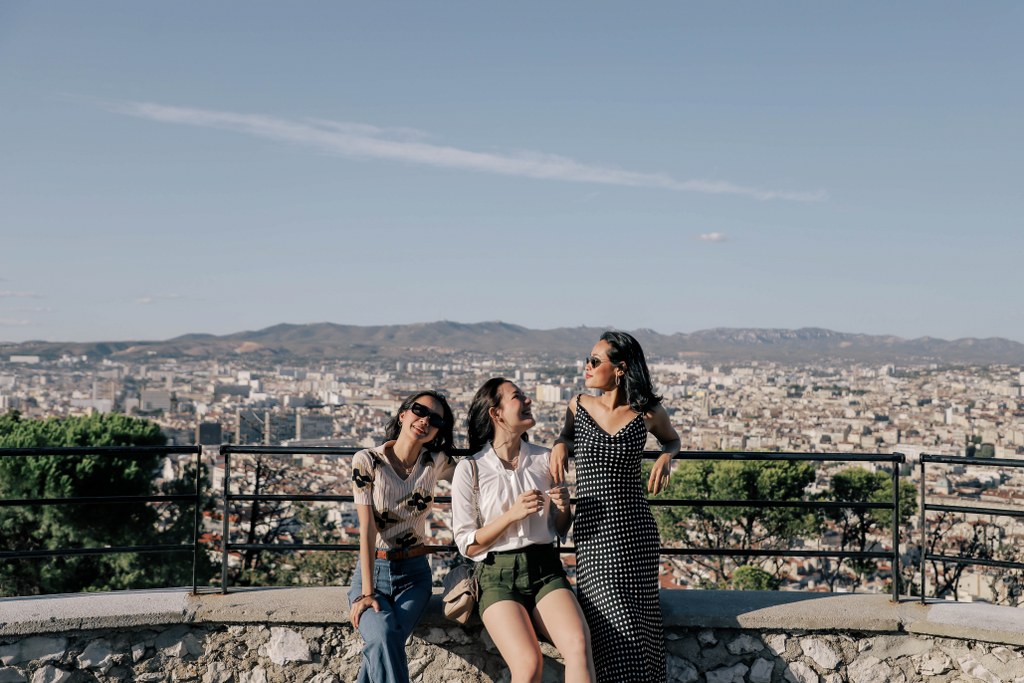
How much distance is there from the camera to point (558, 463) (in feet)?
12.7

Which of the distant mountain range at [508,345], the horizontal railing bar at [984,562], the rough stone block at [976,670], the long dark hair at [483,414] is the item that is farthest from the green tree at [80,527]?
the distant mountain range at [508,345]

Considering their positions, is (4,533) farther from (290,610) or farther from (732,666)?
(732,666)

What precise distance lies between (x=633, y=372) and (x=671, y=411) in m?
49.3

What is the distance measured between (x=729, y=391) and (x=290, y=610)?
6273 cm

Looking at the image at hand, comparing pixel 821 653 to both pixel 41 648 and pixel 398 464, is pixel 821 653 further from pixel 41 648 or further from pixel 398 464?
pixel 41 648

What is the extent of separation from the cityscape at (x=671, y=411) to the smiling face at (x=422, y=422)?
4.45 metres

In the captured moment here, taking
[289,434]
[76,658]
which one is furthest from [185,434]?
[76,658]

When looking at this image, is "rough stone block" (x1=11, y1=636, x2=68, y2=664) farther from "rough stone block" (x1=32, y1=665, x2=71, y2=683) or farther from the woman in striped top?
the woman in striped top

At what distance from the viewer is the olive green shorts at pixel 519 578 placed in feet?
12.3

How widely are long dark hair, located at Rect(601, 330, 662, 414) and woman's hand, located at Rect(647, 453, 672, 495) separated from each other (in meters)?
0.22

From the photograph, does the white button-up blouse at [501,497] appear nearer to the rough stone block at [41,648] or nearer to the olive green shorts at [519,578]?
the olive green shorts at [519,578]

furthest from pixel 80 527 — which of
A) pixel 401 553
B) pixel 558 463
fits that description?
pixel 558 463

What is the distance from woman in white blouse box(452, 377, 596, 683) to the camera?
141 inches

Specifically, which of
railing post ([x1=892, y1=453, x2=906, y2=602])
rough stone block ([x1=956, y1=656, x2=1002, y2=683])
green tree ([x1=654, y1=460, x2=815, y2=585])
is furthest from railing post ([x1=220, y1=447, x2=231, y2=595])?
green tree ([x1=654, y1=460, x2=815, y2=585])
